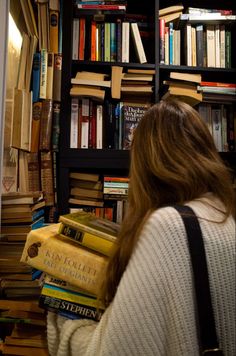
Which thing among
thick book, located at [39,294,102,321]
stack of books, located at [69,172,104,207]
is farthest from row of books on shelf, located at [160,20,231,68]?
thick book, located at [39,294,102,321]

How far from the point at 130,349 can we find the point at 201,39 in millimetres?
1825

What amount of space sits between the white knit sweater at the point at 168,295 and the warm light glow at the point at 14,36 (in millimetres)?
1573

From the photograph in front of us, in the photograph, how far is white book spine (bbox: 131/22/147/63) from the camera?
185cm

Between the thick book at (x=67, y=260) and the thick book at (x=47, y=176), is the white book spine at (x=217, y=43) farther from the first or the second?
the thick book at (x=67, y=260)

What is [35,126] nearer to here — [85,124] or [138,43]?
[85,124]

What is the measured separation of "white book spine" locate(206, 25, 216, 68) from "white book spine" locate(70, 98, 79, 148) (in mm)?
864

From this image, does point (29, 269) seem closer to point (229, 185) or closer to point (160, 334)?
point (160, 334)

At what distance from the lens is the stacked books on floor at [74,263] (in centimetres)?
80

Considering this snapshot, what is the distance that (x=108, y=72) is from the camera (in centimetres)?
190

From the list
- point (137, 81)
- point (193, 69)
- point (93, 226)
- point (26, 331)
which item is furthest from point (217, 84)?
point (26, 331)

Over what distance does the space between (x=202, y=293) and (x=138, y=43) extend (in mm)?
1643

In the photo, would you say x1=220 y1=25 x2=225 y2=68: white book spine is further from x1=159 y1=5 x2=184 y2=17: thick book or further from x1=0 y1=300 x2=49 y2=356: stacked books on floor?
x1=0 y1=300 x2=49 y2=356: stacked books on floor

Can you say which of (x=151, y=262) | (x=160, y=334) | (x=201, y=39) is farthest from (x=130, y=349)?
(x=201, y=39)

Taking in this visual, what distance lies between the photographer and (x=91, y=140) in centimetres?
180
